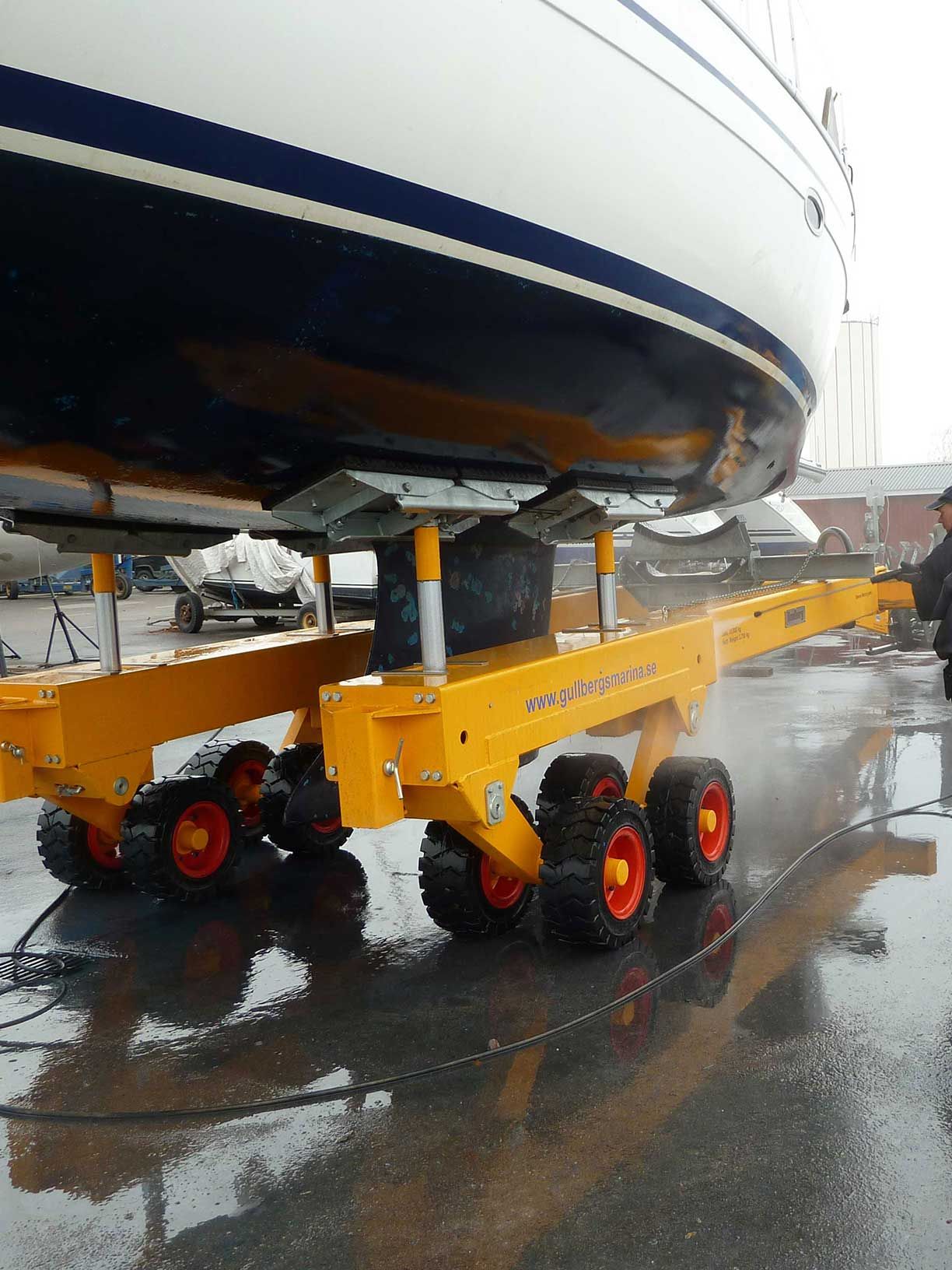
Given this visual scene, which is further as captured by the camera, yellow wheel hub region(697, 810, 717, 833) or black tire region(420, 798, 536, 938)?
yellow wheel hub region(697, 810, 717, 833)

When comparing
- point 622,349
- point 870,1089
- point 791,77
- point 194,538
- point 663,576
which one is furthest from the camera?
point 663,576

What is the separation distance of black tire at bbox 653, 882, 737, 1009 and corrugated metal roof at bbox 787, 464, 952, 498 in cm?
3081

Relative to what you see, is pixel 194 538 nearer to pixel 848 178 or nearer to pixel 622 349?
pixel 622 349

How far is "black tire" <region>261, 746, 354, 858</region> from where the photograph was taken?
4.72 meters

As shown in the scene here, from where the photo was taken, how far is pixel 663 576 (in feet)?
24.6

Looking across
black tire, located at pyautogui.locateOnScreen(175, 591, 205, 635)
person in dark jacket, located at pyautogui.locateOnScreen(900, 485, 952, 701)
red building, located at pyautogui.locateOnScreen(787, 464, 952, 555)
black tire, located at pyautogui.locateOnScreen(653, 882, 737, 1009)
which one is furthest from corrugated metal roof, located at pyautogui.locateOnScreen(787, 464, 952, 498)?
black tire, located at pyautogui.locateOnScreen(653, 882, 737, 1009)

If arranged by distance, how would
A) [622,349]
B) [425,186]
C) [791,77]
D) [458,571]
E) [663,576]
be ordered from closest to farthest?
[425,186] < [622,349] < [791,77] < [458,571] < [663,576]

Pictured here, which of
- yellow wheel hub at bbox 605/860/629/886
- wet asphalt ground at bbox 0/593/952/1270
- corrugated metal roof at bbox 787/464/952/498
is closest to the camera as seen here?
wet asphalt ground at bbox 0/593/952/1270

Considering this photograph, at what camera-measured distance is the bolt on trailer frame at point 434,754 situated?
296 cm

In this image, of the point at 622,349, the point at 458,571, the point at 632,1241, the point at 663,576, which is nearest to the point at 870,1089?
the point at 632,1241

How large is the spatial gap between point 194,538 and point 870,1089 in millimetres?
3181

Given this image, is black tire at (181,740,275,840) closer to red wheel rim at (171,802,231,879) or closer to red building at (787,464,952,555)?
red wheel rim at (171,802,231,879)

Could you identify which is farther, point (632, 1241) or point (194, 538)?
point (194, 538)

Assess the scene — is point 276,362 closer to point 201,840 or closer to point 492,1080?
point 492,1080
